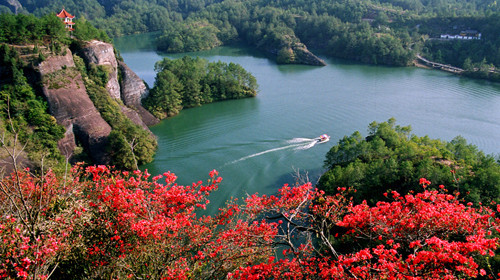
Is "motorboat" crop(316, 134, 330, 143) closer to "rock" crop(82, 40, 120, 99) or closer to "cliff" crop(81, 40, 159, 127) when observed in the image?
"cliff" crop(81, 40, 159, 127)

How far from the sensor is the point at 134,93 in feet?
88.7

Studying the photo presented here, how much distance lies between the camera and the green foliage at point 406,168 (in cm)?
1331

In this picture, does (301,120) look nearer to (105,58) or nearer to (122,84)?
(122,84)

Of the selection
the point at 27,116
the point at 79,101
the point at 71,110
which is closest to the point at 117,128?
the point at 71,110

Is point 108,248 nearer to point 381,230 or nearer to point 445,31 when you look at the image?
point 381,230

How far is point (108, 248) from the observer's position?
21.9ft

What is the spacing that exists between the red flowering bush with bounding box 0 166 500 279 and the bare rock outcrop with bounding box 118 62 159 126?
18675 mm

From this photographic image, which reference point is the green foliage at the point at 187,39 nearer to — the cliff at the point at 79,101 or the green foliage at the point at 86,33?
the green foliage at the point at 86,33

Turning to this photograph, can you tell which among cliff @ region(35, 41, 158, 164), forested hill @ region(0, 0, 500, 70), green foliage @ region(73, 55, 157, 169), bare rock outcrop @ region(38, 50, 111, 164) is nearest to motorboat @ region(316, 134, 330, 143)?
green foliage @ region(73, 55, 157, 169)

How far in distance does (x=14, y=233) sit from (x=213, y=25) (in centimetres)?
6223

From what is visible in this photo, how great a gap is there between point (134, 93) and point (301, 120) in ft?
44.0

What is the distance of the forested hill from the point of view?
43.2 m

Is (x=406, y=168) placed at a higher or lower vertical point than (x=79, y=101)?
lower

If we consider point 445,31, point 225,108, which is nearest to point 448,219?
point 225,108
